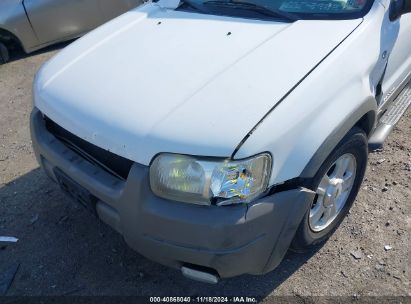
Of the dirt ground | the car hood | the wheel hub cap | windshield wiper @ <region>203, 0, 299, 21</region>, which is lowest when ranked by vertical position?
the dirt ground

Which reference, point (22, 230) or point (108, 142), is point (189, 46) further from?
point (22, 230)

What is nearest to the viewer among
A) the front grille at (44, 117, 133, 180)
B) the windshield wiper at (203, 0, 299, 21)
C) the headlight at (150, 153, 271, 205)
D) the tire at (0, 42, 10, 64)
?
the headlight at (150, 153, 271, 205)

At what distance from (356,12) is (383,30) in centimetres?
22

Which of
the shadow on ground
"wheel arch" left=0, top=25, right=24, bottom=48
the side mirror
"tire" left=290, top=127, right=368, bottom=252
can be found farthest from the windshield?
"wheel arch" left=0, top=25, right=24, bottom=48

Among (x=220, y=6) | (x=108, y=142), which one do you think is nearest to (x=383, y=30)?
(x=220, y=6)

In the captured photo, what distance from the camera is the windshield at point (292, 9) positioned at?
99.3 inches

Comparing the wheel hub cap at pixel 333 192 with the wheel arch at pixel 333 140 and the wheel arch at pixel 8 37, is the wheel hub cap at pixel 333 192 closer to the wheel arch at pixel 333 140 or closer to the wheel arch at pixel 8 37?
the wheel arch at pixel 333 140

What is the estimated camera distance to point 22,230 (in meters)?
3.00

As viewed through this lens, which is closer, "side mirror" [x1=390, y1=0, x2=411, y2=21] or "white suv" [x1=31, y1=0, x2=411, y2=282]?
"white suv" [x1=31, y1=0, x2=411, y2=282]

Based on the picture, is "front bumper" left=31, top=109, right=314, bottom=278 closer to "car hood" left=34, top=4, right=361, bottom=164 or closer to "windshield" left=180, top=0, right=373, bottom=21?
"car hood" left=34, top=4, right=361, bottom=164

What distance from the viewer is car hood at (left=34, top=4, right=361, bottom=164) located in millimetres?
1946

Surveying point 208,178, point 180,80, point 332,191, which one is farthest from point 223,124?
point 332,191

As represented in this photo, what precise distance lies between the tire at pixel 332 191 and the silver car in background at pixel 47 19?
13.9 ft

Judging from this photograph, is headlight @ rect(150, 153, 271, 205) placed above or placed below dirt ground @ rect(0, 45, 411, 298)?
above
